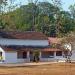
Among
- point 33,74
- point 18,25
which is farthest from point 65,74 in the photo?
point 18,25

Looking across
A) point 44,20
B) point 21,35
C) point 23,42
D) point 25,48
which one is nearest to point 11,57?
point 25,48

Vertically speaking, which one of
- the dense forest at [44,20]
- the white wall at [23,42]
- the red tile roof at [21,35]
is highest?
the dense forest at [44,20]

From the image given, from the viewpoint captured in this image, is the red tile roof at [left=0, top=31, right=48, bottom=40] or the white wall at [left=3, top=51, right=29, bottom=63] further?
the red tile roof at [left=0, top=31, right=48, bottom=40]

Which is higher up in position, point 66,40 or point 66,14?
point 66,14

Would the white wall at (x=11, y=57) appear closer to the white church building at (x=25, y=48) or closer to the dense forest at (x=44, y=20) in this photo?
the white church building at (x=25, y=48)

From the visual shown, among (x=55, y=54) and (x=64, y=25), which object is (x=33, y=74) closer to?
(x=55, y=54)

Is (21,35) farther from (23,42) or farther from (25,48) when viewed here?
(25,48)

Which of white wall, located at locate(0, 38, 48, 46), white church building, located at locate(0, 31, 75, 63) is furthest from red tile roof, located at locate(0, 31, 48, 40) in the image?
white wall, located at locate(0, 38, 48, 46)

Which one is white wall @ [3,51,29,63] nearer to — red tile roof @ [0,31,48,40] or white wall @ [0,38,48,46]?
white wall @ [0,38,48,46]

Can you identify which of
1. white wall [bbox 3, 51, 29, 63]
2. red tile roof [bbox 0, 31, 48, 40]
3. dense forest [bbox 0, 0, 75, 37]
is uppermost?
dense forest [bbox 0, 0, 75, 37]

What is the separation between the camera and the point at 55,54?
7738 centimetres

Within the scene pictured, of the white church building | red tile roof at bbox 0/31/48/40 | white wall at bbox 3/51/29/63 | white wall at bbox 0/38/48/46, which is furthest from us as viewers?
red tile roof at bbox 0/31/48/40

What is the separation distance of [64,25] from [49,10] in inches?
720

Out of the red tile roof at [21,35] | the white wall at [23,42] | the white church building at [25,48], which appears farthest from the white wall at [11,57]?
the red tile roof at [21,35]
